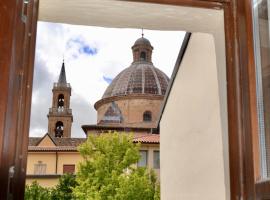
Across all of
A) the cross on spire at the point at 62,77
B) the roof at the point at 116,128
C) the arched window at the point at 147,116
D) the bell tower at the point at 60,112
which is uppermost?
the cross on spire at the point at 62,77

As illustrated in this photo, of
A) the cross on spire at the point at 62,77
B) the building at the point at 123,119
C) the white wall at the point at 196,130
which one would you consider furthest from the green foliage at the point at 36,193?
the cross on spire at the point at 62,77

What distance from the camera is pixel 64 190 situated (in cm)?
2136

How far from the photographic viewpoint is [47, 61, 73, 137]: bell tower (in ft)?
123

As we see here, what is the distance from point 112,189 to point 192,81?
1236 cm

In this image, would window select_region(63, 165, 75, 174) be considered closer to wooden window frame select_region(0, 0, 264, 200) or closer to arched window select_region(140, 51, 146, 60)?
arched window select_region(140, 51, 146, 60)

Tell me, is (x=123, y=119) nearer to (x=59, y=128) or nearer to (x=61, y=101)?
(x=59, y=128)

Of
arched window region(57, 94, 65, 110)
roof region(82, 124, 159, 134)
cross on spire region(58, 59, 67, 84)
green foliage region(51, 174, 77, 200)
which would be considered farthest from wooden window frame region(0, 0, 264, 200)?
cross on spire region(58, 59, 67, 84)

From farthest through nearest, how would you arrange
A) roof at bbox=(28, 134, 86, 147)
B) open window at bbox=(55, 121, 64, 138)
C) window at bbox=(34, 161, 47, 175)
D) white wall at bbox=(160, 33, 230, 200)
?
open window at bbox=(55, 121, 64, 138) < roof at bbox=(28, 134, 86, 147) < window at bbox=(34, 161, 47, 175) < white wall at bbox=(160, 33, 230, 200)

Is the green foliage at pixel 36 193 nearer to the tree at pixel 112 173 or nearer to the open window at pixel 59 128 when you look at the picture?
the tree at pixel 112 173

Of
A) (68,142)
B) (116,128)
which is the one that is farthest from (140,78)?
(68,142)

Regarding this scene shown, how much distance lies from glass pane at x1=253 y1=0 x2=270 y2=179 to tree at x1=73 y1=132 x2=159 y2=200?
44.7 feet

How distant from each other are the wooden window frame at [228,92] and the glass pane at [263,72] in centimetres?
2

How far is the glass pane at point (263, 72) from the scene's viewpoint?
60.1 inches

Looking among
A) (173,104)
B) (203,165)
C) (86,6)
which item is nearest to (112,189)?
(173,104)
